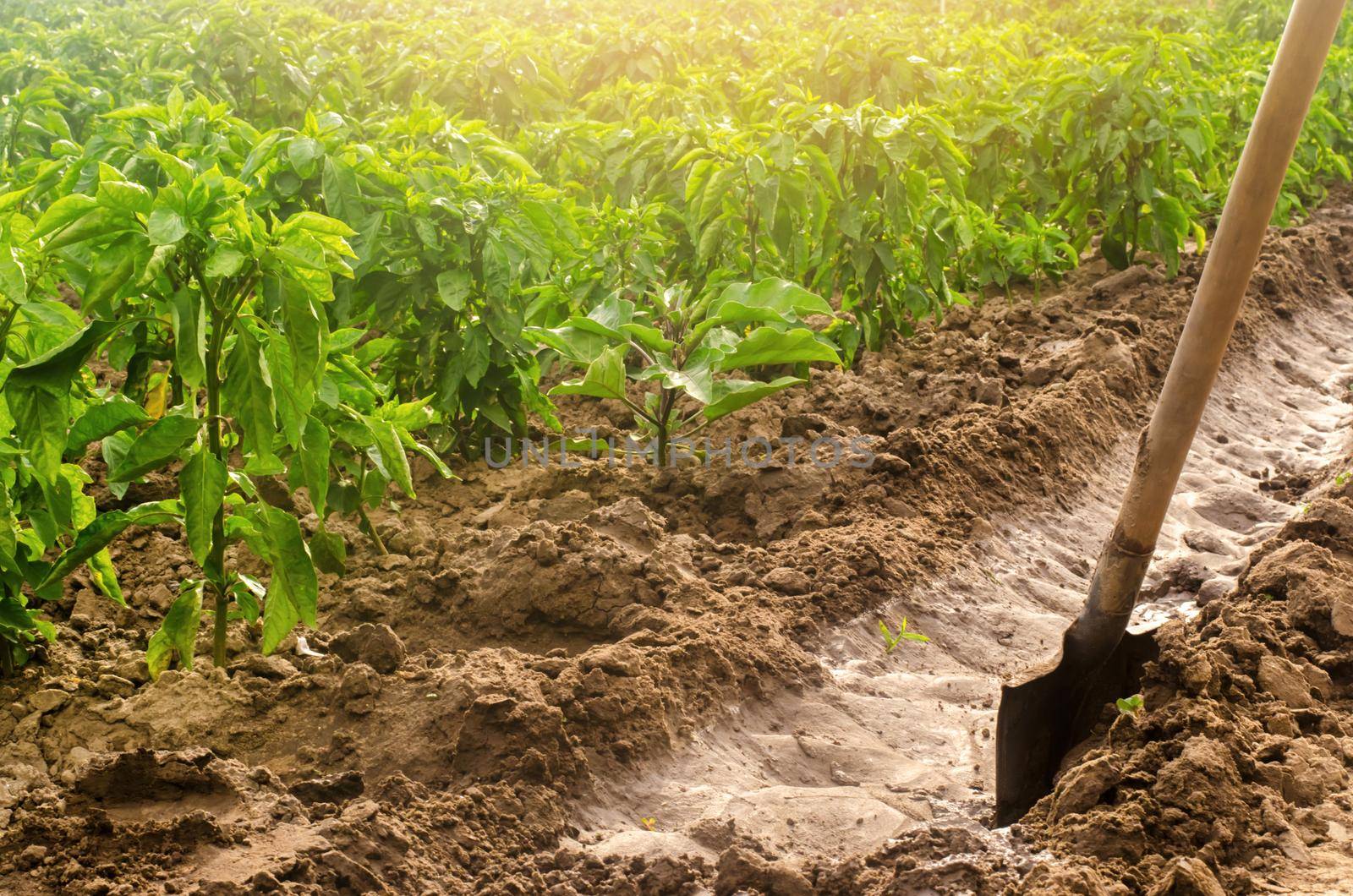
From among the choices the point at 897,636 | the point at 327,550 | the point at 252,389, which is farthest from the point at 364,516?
the point at 897,636

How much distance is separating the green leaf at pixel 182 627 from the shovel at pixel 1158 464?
1925 mm

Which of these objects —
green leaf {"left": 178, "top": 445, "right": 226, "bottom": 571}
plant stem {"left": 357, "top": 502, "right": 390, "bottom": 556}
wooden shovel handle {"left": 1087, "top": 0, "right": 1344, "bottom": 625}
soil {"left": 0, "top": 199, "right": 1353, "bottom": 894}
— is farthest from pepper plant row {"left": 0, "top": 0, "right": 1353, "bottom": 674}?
wooden shovel handle {"left": 1087, "top": 0, "right": 1344, "bottom": 625}

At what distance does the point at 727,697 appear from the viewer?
3.25m

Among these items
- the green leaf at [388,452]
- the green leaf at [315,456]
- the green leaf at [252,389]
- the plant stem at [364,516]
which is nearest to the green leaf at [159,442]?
the green leaf at [252,389]

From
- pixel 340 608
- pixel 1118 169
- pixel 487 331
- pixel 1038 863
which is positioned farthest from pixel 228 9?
pixel 1038 863

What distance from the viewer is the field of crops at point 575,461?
253 centimetres

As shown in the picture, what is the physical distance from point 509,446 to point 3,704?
205cm

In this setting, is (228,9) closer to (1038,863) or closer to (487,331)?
(487,331)

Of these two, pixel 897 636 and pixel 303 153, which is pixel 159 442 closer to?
pixel 303 153

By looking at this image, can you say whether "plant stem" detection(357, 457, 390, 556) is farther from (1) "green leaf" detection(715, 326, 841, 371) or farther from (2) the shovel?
(2) the shovel

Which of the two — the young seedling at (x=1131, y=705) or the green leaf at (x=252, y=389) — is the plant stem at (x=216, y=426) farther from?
the young seedling at (x=1131, y=705)

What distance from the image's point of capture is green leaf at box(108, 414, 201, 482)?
8.55ft

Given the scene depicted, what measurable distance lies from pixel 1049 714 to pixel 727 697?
0.82 meters

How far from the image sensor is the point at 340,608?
141 inches
